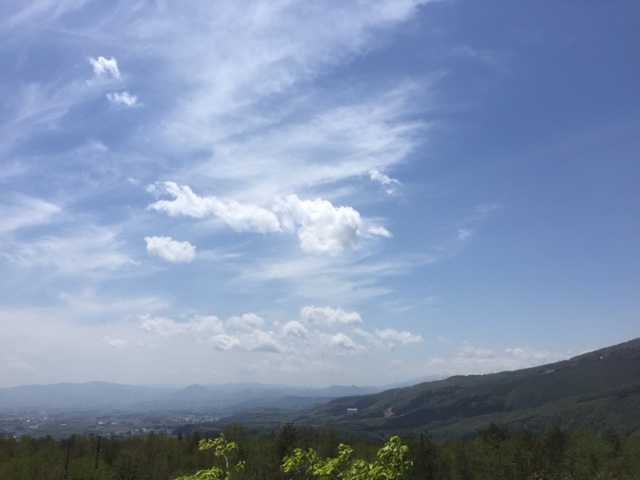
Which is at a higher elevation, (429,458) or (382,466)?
(382,466)

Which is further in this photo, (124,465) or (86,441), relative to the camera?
(86,441)

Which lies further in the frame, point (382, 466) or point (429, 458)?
point (429, 458)

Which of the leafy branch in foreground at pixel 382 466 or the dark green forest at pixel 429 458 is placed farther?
the dark green forest at pixel 429 458

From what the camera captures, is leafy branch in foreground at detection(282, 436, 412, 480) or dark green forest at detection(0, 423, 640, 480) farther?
dark green forest at detection(0, 423, 640, 480)

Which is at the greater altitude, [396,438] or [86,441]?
[396,438]

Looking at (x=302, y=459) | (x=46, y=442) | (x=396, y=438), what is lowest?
(x=46, y=442)

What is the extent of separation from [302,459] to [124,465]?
6654 cm

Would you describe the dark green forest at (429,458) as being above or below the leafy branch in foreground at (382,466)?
below

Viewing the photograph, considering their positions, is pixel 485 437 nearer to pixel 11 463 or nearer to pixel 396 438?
pixel 11 463

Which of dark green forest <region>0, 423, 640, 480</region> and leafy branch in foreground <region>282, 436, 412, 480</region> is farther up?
leafy branch in foreground <region>282, 436, 412, 480</region>

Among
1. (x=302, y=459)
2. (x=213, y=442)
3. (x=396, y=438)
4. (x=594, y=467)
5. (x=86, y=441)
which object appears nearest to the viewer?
(x=396, y=438)

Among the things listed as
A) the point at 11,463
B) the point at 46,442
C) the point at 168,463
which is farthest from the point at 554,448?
the point at 46,442

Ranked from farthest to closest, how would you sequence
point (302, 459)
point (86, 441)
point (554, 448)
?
point (86, 441) → point (554, 448) → point (302, 459)

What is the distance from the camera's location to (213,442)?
1309cm
